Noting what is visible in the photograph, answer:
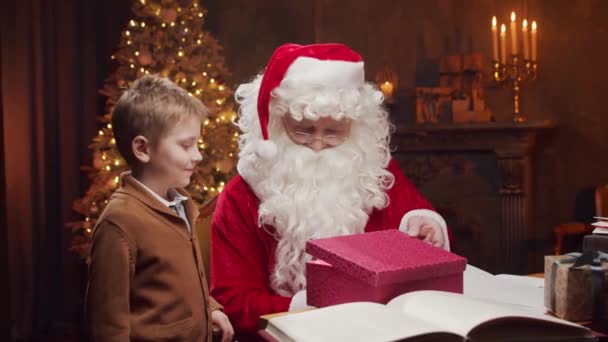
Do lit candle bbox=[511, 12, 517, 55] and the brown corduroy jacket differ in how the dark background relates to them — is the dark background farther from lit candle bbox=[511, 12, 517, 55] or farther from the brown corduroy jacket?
the brown corduroy jacket

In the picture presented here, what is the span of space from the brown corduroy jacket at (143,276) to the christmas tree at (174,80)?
282 centimetres

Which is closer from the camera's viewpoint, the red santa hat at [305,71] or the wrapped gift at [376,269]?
the wrapped gift at [376,269]

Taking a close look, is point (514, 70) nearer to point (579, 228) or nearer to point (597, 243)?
point (579, 228)

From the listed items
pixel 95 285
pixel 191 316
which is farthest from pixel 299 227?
pixel 95 285

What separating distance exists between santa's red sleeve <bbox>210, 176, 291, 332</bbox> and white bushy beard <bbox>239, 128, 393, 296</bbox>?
0.05 metres

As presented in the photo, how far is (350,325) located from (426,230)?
1.15 meters

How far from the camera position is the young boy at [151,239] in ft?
5.03

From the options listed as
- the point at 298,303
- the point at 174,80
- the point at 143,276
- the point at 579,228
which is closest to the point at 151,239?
the point at 143,276

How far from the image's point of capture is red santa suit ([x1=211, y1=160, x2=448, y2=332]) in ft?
6.81

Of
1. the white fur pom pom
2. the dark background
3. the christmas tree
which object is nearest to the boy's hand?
the white fur pom pom

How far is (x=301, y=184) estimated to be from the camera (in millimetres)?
2352

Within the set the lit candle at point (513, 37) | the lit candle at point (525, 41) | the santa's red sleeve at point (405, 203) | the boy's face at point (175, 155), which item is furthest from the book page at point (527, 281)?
the lit candle at point (525, 41)

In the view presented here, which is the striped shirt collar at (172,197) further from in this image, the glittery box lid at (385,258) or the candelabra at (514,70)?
the candelabra at (514,70)

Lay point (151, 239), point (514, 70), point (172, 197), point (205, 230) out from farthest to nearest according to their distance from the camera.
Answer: point (514, 70)
point (205, 230)
point (172, 197)
point (151, 239)
